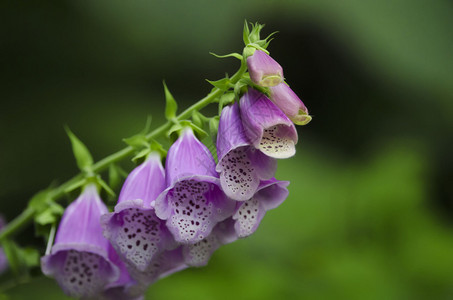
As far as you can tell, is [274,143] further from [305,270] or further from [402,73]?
[402,73]

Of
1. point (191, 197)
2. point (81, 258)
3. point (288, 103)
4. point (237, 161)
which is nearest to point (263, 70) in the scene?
point (288, 103)

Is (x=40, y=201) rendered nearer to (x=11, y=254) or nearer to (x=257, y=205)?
(x=11, y=254)

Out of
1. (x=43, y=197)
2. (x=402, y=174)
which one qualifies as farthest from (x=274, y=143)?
(x=402, y=174)

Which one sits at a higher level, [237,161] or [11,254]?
[237,161]

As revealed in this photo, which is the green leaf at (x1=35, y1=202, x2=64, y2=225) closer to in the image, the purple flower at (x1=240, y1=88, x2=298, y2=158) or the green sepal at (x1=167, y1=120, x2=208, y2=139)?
the green sepal at (x1=167, y1=120, x2=208, y2=139)

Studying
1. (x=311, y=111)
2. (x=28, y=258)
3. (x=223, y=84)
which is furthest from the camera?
(x=311, y=111)

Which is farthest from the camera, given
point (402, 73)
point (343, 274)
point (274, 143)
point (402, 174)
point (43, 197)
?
point (402, 73)

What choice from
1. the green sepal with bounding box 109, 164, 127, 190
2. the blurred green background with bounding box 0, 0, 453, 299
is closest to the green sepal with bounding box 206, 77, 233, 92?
the green sepal with bounding box 109, 164, 127, 190
